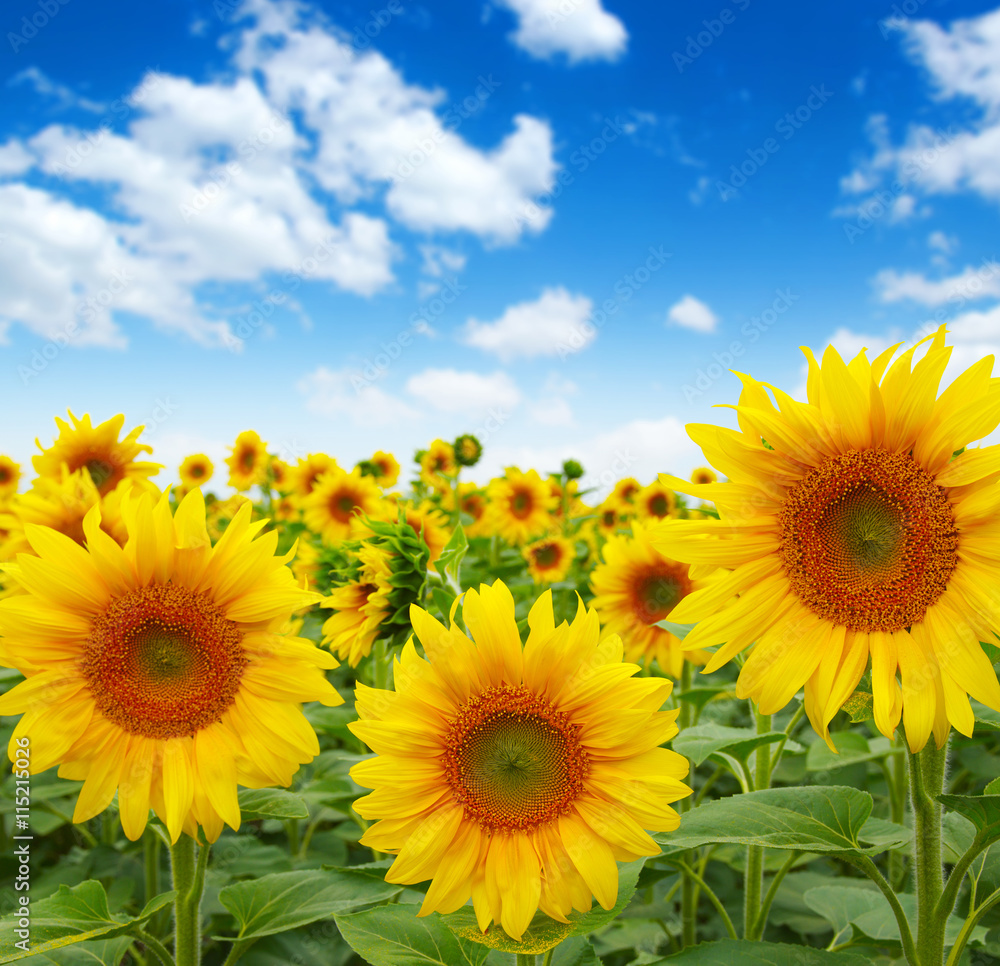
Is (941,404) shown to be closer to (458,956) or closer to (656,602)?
(458,956)

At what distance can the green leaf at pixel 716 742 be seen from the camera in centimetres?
212

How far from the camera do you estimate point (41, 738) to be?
6.59ft

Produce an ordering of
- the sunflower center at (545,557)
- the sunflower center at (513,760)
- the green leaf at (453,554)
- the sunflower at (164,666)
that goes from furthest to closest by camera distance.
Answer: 1. the sunflower center at (545,557)
2. the green leaf at (453,554)
3. the sunflower at (164,666)
4. the sunflower center at (513,760)

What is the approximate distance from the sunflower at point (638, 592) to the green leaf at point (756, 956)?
8.34 ft

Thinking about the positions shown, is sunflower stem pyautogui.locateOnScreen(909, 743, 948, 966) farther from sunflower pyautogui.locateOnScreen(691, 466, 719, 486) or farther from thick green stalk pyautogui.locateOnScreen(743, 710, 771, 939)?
sunflower pyautogui.locateOnScreen(691, 466, 719, 486)

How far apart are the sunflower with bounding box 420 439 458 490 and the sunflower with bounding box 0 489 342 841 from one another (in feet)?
20.9

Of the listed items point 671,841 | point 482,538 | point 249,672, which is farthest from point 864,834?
point 482,538

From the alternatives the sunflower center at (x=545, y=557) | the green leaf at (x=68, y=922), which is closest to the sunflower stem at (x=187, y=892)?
the green leaf at (x=68, y=922)

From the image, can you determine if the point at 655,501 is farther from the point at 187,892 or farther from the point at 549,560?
the point at 187,892

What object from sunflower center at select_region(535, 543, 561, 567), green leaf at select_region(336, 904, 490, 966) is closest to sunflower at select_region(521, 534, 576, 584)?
sunflower center at select_region(535, 543, 561, 567)

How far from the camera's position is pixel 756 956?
71.6 inches

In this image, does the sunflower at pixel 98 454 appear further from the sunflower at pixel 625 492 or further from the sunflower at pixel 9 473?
the sunflower at pixel 625 492

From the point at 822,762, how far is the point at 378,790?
2.06 meters

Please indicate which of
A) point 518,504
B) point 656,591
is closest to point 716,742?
point 656,591
